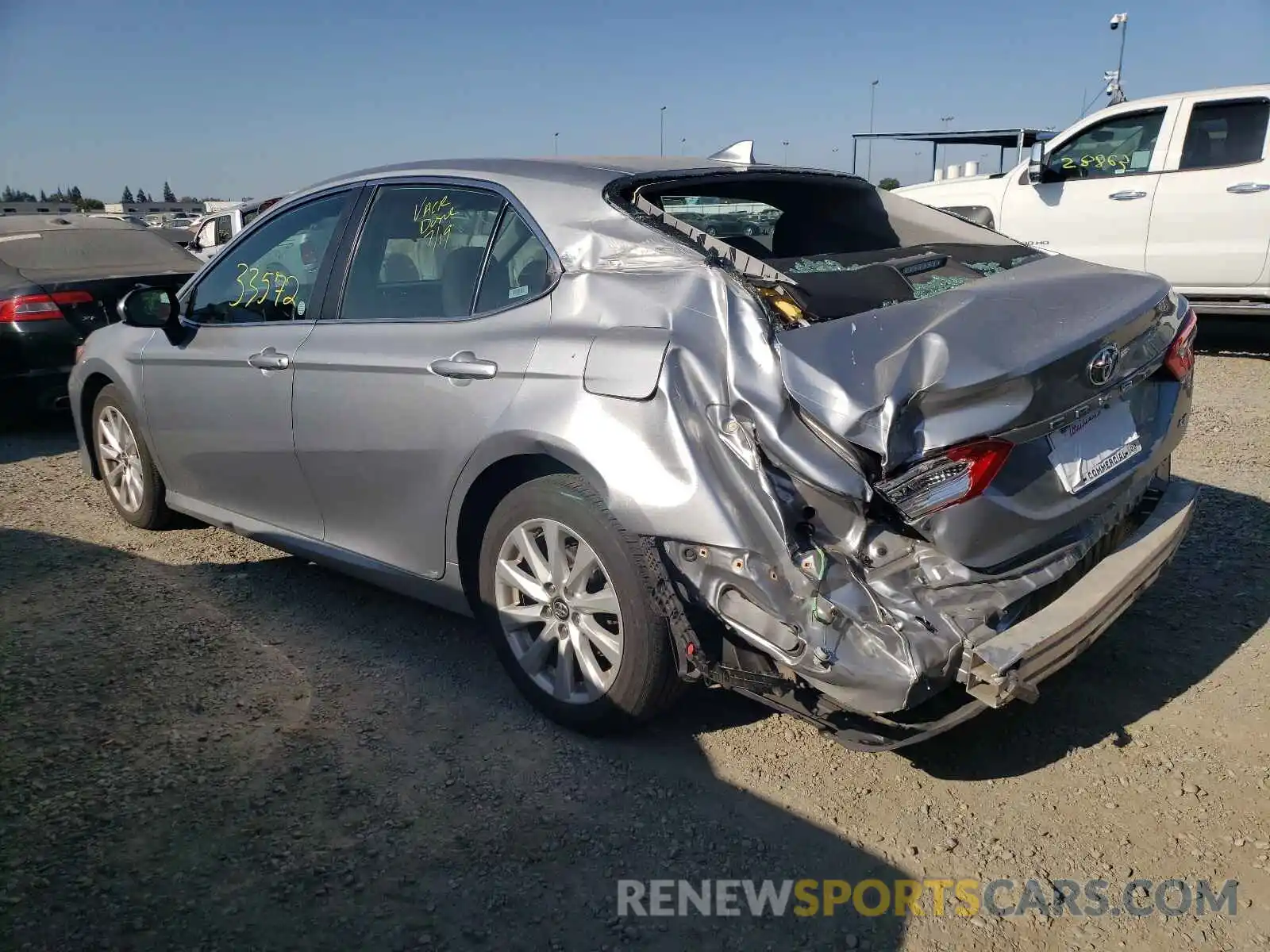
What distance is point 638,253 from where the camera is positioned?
2.95m

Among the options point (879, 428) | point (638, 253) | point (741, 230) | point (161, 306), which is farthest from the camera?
point (161, 306)

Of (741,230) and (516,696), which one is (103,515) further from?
(741,230)

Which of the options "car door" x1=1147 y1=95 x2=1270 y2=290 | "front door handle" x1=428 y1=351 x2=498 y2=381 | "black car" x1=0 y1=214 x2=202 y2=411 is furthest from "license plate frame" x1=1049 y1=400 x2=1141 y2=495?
"car door" x1=1147 y1=95 x2=1270 y2=290

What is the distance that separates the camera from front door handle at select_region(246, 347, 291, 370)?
3.84 m

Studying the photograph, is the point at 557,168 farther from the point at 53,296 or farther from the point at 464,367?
the point at 53,296

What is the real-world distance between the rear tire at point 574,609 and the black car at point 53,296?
169 inches

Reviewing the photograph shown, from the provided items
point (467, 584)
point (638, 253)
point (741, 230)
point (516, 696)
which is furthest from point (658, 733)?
point (741, 230)

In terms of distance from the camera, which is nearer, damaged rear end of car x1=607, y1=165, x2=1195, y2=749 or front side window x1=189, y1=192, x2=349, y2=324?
damaged rear end of car x1=607, y1=165, x2=1195, y2=749

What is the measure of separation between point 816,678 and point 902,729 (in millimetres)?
267

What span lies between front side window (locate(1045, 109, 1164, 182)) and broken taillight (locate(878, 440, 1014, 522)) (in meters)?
7.26

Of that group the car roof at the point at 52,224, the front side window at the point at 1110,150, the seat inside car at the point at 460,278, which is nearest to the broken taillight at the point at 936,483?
the seat inside car at the point at 460,278

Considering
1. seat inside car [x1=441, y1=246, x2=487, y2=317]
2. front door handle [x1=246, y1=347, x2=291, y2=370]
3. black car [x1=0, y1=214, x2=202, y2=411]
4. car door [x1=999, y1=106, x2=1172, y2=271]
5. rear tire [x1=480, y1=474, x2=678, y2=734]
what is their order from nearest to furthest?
rear tire [x1=480, y1=474, x2=678, y2=734], seat inside car [x1=441, y1=246, x2=487, y2=317], front door handle [x1=246, y1=347, x2=291, y2=370], black car [x1=0, y1=214, x2=202, y2=411], car door [x1=999, y1=106, x2=1172, y2=271]

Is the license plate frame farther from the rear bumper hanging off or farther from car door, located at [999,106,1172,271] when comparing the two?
car door, located at [999,106,1172,271]

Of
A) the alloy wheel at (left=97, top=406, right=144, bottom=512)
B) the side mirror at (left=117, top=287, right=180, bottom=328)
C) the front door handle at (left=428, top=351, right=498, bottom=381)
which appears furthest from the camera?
the alloy wheel at (left=97, top=406, right=144, bottom=512)
